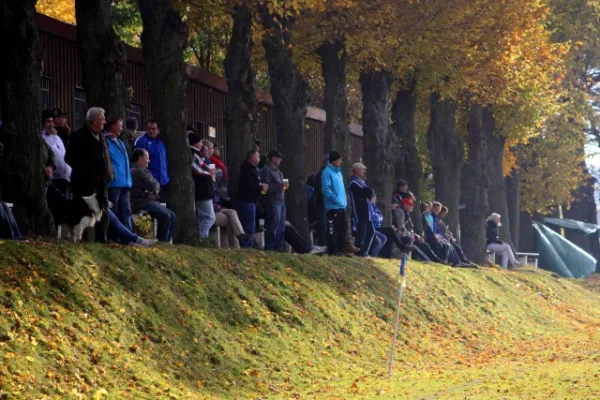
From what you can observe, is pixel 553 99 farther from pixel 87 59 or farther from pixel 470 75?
pixel 87 59

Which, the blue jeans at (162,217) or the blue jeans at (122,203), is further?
the blue jeans at (162,217)

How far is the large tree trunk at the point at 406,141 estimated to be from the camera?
122ft

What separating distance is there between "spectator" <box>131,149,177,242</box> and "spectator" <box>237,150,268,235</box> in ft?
10.8

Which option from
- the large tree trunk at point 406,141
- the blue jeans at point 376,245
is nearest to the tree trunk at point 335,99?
the blue jeans at point 376,245

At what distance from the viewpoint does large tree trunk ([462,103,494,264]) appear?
4194cm

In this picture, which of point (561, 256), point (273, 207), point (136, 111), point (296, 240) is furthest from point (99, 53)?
point (561, 256)

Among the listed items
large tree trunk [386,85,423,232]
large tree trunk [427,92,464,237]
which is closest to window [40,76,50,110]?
large tree trunk [386,85,423,232]

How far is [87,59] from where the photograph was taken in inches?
818

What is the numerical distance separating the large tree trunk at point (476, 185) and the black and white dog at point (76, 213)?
2458 centimetres

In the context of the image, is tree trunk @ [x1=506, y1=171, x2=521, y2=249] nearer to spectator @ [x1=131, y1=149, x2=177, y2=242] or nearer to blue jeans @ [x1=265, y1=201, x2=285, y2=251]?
blue jeans @ [x1=265, y1=201, x2=285, y2=251]

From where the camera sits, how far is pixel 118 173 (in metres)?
19.2

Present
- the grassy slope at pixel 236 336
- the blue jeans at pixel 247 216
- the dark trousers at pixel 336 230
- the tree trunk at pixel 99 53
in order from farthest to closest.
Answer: the dark trousers at pixel 336 230 → the blue jeans at pixel 247 216 → the tree trunk at pixel 99 53 → the grassy slope at pixel 236 336

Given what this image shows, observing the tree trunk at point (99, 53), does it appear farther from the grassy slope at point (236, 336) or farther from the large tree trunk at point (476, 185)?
the large tree trunk at point (476, 185)

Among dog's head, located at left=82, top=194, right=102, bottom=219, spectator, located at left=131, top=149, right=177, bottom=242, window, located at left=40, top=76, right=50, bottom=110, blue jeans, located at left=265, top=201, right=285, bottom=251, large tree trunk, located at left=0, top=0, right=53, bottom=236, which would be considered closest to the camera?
large tree trunk, located at left=0, top=0, right=53, bottom=236
